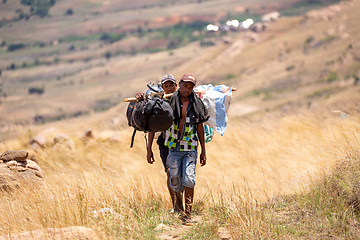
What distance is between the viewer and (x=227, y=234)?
4.30 metres

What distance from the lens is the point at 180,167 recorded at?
16.4 ft

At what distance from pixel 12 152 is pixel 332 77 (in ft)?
200

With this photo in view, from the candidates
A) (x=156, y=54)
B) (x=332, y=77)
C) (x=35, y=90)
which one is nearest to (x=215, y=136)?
(x=332, y=77)

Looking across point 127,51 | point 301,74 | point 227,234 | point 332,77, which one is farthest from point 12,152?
point 127,51

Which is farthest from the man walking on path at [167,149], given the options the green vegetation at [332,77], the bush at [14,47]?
the bush at [14,47]

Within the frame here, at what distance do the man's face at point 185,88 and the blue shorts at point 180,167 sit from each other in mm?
706

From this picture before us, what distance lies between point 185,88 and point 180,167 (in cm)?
96

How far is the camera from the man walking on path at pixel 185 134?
4898 mm

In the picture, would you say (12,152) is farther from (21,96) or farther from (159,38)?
(159,38)

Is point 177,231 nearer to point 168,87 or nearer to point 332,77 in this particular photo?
point 168,87

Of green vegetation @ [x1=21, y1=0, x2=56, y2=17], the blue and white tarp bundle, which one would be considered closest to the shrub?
the blue and white tarp bundle

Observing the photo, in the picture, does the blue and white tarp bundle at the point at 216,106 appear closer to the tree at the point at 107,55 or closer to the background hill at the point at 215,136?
the background hill at the point at 215,136

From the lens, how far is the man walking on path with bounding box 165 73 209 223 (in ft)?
16.1

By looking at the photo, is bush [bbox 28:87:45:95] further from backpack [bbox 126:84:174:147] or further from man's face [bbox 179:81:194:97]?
backpack [bbox 126:84:174:147]
